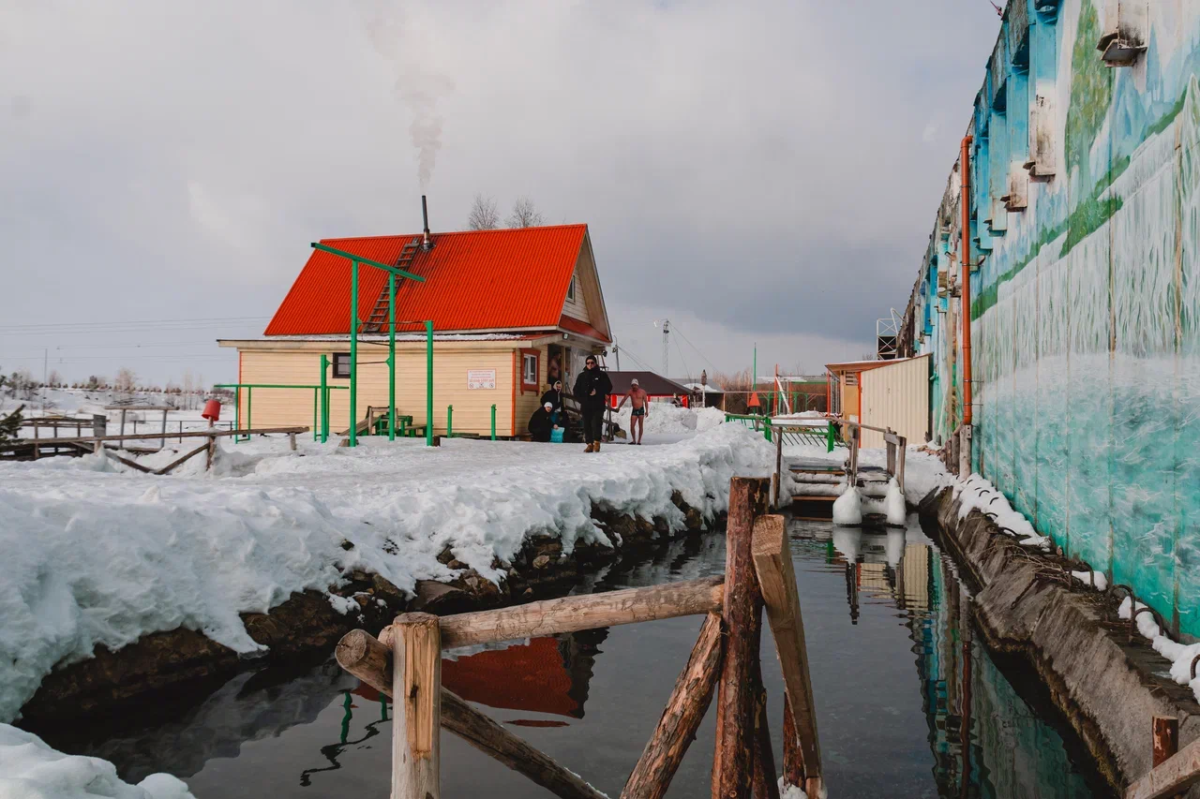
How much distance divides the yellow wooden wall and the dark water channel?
14254mm

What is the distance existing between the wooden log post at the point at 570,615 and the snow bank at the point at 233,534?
→ 3.33 meters

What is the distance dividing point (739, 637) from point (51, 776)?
244 centimetres

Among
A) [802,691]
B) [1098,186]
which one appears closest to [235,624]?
[802,691]

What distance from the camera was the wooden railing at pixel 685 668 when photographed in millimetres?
3006

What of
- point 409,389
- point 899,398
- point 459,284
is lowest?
point 899,398

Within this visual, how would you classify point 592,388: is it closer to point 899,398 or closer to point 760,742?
point 899,398

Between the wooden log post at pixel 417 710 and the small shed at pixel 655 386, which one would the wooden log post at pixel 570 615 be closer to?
the wooden log post at pixel 417 710

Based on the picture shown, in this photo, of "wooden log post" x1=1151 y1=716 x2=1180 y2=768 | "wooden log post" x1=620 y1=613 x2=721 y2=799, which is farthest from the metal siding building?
"wooden log post" x1=620 y1=613 x2=721 y2=799

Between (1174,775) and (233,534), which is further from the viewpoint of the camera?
(233,534)

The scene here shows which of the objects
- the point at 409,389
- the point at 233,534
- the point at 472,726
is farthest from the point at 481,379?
the point at 472,726

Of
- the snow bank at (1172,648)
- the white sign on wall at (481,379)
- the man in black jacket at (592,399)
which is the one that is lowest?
the snow bank at (1172,648)

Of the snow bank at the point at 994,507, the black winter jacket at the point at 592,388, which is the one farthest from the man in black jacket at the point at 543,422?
the snow bank at the point at 994,507

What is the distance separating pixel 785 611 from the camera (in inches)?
125

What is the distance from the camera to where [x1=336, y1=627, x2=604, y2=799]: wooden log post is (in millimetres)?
2959
